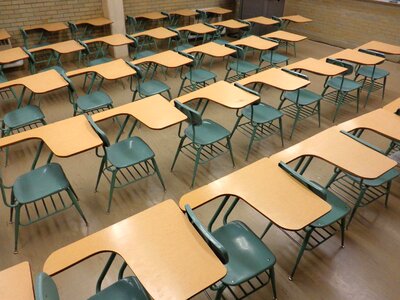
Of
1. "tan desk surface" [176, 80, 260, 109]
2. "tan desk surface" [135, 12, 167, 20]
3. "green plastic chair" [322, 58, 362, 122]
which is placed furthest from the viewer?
"tan desk surface" [135, 12, 167, 20]

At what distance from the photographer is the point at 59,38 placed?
19.6ft

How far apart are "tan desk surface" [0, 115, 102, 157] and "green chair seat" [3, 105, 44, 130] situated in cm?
88

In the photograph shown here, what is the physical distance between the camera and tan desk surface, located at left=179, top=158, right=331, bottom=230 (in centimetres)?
176

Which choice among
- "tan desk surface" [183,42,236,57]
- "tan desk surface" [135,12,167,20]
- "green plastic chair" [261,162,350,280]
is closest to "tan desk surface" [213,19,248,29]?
"tan desk surface" [135,12,167,20]

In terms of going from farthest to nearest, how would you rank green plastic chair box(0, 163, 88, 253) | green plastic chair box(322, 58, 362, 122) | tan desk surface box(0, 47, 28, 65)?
tan desk surface box(0, 47, 28, 65) → green plastic chair box(322, 58, 362, 122) → green plastic chair box(0, 163, 88, 253)

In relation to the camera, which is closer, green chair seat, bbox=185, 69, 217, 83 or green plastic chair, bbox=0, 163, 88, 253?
green plastic chair, bbox=0, 163, 88, 253

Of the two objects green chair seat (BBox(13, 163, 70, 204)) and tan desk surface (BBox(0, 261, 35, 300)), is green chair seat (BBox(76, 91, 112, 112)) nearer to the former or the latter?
green chair seat (BBox(13, 163, 70, 204))

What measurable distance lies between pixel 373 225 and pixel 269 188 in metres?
1.39

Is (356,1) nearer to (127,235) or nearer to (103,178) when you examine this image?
(103,178)

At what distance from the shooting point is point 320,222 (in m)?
2.17

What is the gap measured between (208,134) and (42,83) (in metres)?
1.98

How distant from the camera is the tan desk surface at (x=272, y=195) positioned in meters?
1.76

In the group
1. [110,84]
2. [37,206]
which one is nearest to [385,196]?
[37,206]

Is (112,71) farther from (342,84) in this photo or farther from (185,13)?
(185,13)
